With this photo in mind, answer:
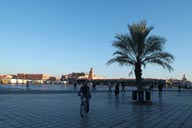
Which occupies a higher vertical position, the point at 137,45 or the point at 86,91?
the point at 137,45

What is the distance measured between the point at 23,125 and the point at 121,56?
1634 cm

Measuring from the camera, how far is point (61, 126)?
11.7 m

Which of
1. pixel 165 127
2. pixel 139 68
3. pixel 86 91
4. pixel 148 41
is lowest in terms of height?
pixel 165 127

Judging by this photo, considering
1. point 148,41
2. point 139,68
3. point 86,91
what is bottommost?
point 86,91

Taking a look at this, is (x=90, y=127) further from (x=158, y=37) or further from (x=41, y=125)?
(x=158, y=37)

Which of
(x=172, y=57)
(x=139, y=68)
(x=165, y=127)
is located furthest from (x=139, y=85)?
(x=165, y=127)

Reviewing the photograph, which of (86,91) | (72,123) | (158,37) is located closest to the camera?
(72,123)

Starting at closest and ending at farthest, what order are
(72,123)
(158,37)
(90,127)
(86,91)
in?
(90,127)
(72,123)
(86,91)
(158,37)

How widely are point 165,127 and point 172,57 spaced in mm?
15057

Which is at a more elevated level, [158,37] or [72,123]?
[158,37]

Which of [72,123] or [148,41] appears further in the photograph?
[148,41]

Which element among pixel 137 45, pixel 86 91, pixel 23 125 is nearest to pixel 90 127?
pixel 23 125

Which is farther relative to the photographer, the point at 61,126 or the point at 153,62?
the point at 153,62

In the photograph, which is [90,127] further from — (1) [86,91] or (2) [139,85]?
(2) [139,85]
